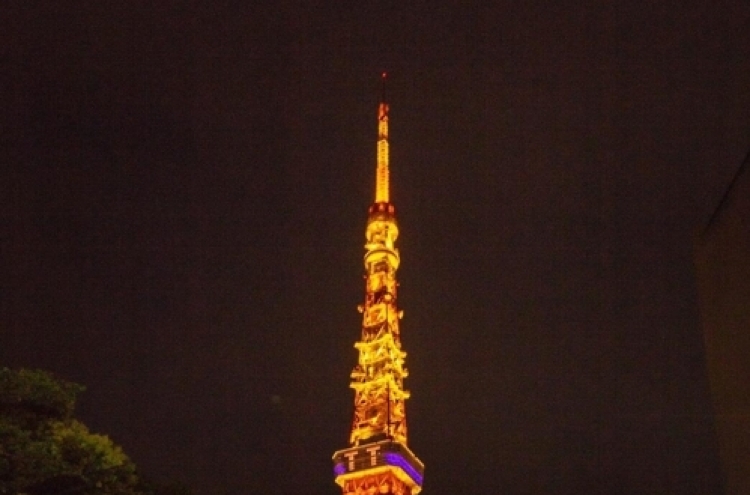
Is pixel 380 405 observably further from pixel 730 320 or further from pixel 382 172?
pixel 730 320

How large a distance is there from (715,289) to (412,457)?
3911 cm

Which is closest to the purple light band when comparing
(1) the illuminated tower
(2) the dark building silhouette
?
(1) the illuminated tower

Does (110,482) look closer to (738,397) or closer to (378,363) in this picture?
(738,397)

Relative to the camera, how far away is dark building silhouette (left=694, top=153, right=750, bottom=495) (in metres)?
5.48

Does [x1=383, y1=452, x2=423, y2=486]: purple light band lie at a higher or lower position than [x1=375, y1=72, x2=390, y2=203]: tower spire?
lower

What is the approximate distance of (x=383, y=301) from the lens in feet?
157

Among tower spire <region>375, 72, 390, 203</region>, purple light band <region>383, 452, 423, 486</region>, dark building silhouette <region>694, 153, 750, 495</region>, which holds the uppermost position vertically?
tower spire <region>375, 72, 390, 203</region>

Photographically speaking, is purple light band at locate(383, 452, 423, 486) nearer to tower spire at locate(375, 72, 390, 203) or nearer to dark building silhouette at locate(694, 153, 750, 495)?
tower spire at locate(375, 72, 390, 203)

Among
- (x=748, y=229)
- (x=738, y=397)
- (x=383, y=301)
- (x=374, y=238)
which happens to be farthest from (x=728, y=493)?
(x=374, y=238)

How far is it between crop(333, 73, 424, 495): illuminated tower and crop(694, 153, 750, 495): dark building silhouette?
36.5m

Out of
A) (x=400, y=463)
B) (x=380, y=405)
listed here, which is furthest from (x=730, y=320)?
(x=380, y=405)

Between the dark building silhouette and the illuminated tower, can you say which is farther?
the illuminated tower

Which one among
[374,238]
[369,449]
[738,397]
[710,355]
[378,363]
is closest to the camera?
[738,397]

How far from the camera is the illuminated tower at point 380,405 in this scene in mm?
42125
